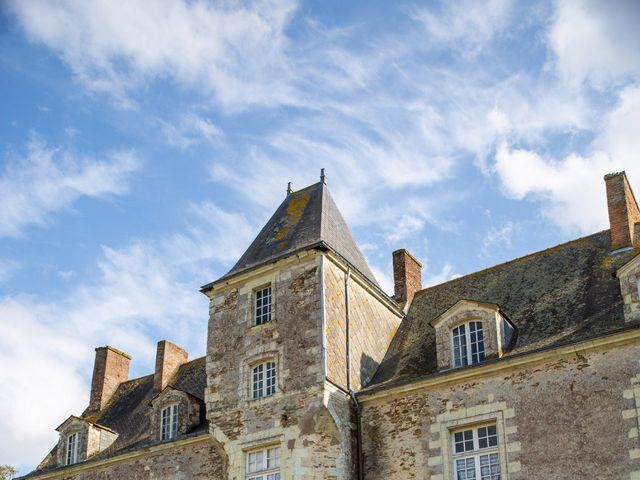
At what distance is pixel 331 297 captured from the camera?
787 inches

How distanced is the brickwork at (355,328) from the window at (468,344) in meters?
2.49

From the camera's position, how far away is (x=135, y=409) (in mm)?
25969

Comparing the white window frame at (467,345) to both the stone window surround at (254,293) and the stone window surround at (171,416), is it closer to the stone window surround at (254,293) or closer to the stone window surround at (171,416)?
the stone window surround at (254,293)

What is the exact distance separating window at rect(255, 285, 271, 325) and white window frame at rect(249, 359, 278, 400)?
1044 mm

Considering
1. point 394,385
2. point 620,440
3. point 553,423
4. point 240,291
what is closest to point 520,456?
point 553,423

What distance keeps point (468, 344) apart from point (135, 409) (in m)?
11.7

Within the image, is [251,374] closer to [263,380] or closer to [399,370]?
[263,380]

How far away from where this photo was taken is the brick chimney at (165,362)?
26.1 metres

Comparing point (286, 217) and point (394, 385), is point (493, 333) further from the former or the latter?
point (286, 217)

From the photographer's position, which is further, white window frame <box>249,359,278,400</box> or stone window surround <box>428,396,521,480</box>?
white window frame <box>249,359,278,400</box>

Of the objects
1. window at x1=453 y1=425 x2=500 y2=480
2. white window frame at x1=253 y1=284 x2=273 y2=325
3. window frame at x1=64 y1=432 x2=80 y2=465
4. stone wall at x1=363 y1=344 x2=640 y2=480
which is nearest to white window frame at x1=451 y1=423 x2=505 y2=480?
window at x1=453 y1=425 x2=500 y2=480

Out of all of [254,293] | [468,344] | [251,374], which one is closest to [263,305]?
[254,293]

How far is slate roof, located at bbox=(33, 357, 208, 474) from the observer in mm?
23828

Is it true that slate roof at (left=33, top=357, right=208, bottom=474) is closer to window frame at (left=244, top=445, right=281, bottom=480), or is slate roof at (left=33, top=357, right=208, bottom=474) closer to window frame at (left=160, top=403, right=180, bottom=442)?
window frame at (left=160, top=403, right=180, bottom=442)
